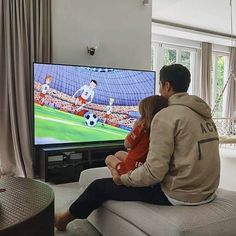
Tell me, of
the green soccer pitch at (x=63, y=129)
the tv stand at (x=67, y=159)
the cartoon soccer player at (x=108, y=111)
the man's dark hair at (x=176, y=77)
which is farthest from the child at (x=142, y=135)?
the cartoon soccer player at (x=108, y=111)

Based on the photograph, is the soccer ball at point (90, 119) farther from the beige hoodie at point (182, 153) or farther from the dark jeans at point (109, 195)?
the beige hoodie at point (182, 153)

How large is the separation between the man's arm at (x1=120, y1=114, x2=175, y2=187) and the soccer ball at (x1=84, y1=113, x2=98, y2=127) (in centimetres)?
227

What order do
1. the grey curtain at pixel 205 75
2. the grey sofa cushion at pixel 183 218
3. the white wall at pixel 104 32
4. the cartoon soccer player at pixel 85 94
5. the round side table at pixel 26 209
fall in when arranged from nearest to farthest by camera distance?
the round side table at pixel 26 209 < the grey sofa cushion at pixel 183 218 < the cartoon soccer player at pixel 85 94 < the white wall at pixel 104 32 < the grey curtain at pixel 205 75

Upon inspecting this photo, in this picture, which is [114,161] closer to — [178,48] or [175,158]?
[175,158]

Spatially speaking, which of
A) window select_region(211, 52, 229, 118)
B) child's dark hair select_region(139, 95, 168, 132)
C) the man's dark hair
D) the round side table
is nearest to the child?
child's dark hair select_region(139, 95, 168, 132)

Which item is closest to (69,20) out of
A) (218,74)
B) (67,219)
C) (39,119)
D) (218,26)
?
(39,119)

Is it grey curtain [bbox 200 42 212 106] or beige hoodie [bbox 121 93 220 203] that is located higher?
grey curtain [bbox 200 42 212 106]

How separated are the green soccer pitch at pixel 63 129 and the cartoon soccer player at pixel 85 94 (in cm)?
18

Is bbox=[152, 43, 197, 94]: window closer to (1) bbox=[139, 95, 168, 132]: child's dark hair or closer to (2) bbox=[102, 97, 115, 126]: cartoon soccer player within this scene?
(2) bbox=[102, 97, 115, 126]: cartoon soccer player

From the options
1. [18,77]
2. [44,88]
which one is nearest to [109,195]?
[44,88]

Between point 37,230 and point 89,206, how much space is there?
52cm

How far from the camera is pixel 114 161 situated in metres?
2.01

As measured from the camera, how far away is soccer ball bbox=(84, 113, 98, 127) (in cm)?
377

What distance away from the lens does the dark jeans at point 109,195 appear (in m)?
1.68
